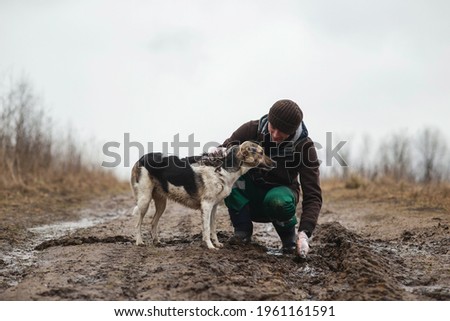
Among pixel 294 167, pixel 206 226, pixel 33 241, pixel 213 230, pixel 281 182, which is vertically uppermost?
pixel 294 167

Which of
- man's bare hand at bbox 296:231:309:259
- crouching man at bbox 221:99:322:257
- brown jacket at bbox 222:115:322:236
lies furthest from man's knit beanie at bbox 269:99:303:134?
man's bare hand at bbox 296:231:309:259

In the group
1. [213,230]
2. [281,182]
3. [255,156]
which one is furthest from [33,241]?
[281,182]

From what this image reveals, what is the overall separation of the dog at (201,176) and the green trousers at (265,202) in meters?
0.24

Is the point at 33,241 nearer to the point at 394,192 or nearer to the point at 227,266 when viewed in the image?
the point at 227,266

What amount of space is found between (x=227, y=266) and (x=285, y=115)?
5.66 ft

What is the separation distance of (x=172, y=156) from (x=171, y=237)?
5.07 feet

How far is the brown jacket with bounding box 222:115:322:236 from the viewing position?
6.33 metres

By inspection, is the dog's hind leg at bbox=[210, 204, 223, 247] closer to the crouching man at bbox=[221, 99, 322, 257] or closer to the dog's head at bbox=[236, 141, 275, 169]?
the crouching man at bbox=[221, 99, 322, 257]

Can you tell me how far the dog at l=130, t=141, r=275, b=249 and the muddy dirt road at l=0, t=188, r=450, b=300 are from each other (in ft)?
1.65

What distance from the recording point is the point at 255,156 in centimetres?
661

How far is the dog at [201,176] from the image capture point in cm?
663

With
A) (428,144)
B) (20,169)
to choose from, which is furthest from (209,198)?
(428,144)

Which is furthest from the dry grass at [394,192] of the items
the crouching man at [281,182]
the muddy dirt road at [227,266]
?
the crouching man at [281,182]

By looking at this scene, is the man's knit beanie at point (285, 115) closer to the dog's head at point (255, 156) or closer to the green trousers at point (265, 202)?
the dog's head at point (255, 156)
